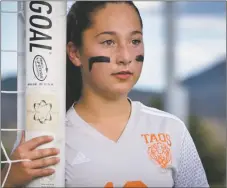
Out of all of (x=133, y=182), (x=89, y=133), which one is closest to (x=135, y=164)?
(x=133, y=182)

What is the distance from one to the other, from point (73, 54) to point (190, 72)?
21.8 inches

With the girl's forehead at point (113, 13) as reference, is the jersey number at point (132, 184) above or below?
below

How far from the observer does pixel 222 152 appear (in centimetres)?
253

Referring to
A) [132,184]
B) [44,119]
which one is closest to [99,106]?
[44,119]

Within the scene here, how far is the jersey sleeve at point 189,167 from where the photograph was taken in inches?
97.6

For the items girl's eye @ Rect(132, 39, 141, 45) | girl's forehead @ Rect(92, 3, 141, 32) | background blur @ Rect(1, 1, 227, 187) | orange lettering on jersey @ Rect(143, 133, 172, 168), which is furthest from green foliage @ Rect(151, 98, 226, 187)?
girl's forehead @ Rect(92, 3, 141, 32)

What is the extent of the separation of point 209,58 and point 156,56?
0.83ft

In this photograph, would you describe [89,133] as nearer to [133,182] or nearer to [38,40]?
[133,182]

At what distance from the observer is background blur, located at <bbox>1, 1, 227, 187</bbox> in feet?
8.11

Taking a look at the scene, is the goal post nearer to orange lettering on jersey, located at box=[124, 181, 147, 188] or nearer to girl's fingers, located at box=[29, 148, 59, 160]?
girl's fingers, located at box=[29, 148, 59, 160]

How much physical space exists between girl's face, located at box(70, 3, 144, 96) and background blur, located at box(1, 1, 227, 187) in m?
0.07

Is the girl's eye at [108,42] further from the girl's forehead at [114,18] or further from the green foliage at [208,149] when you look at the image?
the green foliage at [208,149]

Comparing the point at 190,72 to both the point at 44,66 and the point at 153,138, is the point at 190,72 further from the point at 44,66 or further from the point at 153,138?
the point at 44,66

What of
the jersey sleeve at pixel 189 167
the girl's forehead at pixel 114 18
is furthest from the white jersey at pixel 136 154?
the girl's forehead at pixel 114 18
